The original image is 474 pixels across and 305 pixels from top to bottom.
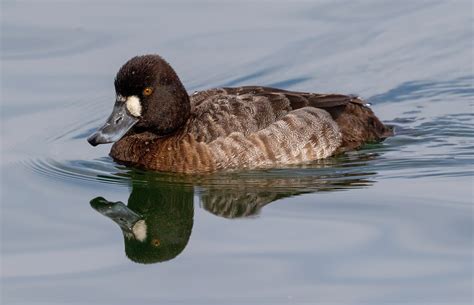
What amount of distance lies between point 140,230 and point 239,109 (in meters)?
1.93

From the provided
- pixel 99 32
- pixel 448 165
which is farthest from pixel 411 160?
pixel 99 32

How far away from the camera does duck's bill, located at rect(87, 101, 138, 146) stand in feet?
33.6

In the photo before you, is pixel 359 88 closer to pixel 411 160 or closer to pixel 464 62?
pixel 464 62

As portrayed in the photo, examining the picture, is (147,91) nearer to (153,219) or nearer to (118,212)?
(118,212)

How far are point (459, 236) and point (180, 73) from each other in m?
5.60

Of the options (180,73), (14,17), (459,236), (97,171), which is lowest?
(459,236)

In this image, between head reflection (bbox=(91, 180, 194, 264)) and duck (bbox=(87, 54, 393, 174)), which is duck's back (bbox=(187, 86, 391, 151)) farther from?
head reflection (bbox=(91, 180, 194, 264))

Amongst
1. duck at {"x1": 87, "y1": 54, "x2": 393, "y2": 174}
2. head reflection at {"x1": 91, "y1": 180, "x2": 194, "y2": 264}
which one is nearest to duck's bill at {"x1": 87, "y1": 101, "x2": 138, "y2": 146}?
duck at {"x1": 87, "y1": 54, "x2": 393, "y2": 174}

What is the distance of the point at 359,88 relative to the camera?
13.2 metres

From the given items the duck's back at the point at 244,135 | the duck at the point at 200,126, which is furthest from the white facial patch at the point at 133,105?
the duck's back at the point at 244,135

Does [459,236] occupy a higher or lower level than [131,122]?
lower

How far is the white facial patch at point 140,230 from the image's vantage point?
881cm

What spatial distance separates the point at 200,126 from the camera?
407 inches

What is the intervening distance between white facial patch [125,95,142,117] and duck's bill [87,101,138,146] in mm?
39
